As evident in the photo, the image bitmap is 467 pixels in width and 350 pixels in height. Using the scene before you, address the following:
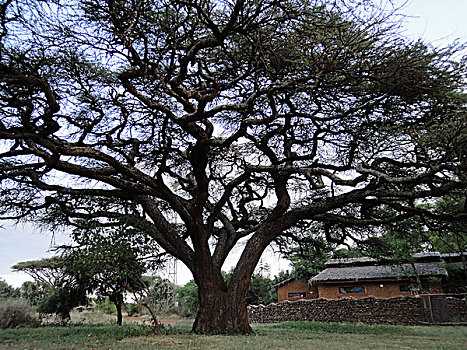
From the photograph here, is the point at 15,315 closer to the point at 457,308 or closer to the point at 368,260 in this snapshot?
the point at 457,308

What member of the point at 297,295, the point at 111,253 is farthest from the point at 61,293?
the point at 297,295

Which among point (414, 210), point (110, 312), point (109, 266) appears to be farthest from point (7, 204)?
point (110, 312)

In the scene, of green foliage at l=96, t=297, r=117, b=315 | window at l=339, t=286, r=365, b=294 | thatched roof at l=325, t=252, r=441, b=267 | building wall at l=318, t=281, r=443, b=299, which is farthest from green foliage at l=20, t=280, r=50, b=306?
thatched roof at l=325, t=252, r=441, b=267

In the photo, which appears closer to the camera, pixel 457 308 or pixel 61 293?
pixel 61 293

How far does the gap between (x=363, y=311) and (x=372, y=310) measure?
1.37ft

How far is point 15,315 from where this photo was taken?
11969 millimetres

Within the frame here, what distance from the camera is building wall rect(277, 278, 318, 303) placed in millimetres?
25945

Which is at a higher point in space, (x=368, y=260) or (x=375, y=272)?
(x=368, y=260)

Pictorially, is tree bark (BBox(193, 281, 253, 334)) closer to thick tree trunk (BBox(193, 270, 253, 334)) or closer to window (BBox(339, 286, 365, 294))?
thick tree trunk (BBox(193, 270, 253, 334))

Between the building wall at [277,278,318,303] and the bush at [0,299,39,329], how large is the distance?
18.5m

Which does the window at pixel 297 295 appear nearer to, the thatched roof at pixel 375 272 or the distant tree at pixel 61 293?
the thatched roof at pixel 375 272

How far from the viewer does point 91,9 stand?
5676mm

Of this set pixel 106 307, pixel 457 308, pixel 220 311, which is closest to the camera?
pixel 220 311

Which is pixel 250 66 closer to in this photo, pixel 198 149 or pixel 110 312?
pixel 198 149
